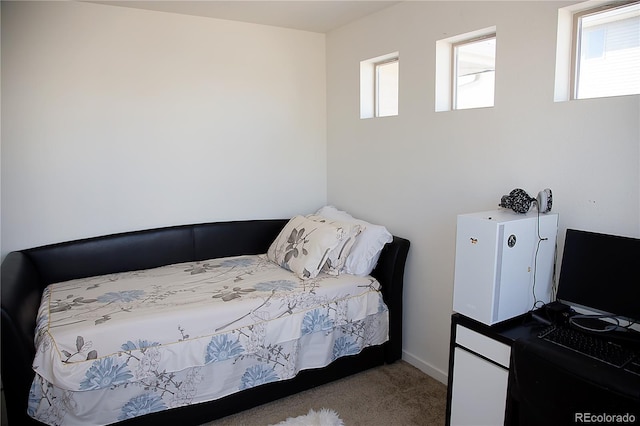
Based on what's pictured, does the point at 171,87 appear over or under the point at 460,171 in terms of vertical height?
over

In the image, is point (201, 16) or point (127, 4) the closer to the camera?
point (127, 4)

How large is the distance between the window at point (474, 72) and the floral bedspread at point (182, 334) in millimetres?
1287

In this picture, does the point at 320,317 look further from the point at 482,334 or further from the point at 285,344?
the point at 482,334

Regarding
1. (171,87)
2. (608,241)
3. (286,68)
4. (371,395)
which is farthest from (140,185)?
(608,241)

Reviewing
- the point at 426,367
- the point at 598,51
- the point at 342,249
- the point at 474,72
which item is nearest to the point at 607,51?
the point at 598,51

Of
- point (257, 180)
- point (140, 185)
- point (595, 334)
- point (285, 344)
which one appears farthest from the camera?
point (257, 180)

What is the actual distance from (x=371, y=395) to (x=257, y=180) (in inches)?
71.9

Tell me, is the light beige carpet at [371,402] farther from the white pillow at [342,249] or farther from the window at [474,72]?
the window at [474,72]

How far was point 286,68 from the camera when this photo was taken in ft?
11.5

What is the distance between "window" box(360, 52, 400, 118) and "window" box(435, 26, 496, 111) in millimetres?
607

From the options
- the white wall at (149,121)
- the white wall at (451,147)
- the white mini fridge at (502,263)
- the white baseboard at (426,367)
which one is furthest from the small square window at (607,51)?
the white wall at (149,121)

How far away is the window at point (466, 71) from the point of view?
8.13 feet
